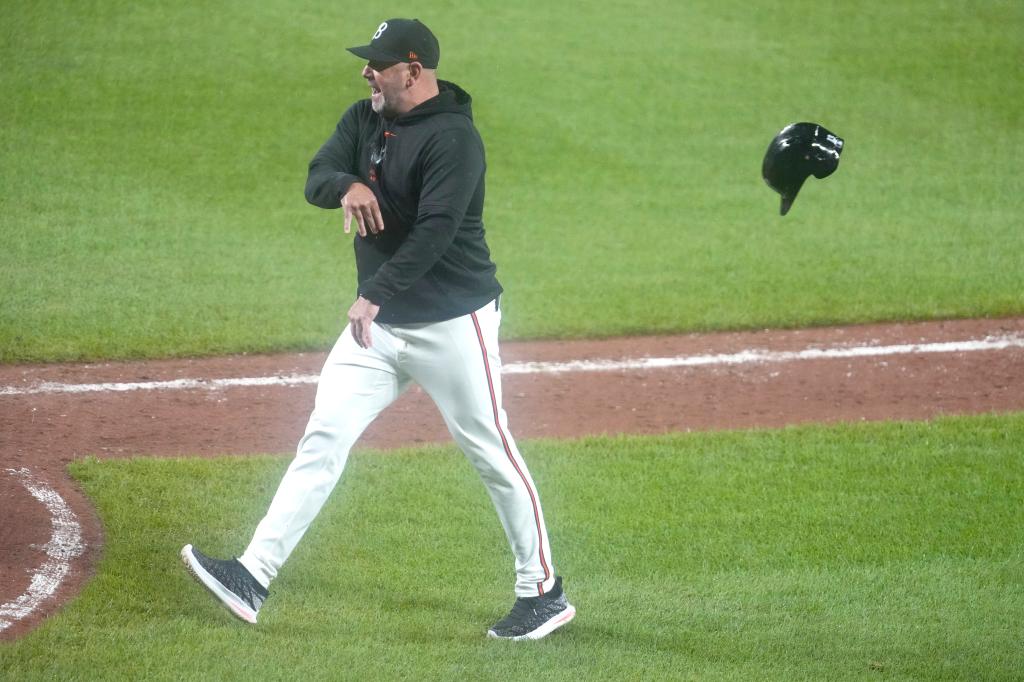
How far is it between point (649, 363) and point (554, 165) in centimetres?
531

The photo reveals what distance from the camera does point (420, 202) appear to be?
4.61 m

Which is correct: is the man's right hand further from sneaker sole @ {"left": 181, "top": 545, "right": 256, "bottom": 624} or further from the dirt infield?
the dirt infield

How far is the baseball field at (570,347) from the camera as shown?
16.5 feet

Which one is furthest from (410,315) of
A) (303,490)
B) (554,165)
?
(554,165)

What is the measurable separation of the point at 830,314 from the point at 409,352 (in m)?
5.51

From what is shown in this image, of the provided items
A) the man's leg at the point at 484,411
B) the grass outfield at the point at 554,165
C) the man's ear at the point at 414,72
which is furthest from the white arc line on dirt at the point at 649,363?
the man's ear at the point at 414,72

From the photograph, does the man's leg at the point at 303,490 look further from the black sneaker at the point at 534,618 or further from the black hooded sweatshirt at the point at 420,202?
the black sneaker at the point at 534,618

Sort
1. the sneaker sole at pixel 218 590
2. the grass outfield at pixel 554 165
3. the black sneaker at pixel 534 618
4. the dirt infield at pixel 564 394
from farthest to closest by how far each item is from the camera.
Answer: the grass outfield at pixel 554 165, the dirt infield at pixel 564 394, the black sneaker at pixel 534 618, the sneaker sole at pixel 218 590

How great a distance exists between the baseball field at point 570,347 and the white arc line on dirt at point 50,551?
2 cm

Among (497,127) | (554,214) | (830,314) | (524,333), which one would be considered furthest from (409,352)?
(497,127)

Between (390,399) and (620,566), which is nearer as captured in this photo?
(390,399)

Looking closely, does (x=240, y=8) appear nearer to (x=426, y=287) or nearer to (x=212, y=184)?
(x=212, y=184)

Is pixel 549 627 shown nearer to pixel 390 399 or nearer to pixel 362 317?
pixel 390 399

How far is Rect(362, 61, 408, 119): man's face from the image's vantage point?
183 inches
